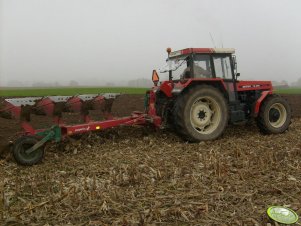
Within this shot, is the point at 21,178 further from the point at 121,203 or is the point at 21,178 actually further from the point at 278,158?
the point at 278,158

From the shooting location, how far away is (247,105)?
9.46 m

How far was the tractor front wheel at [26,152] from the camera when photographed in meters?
6.42

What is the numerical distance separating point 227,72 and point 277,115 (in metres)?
1.66

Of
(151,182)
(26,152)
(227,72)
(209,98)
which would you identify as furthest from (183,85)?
(26,152)

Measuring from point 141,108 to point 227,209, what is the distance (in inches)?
382

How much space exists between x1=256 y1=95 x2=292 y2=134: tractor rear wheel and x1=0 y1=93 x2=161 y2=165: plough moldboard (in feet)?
8.59

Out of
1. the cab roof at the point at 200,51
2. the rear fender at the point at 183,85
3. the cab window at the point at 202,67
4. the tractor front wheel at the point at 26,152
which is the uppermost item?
the cab roof at the point at 200,51

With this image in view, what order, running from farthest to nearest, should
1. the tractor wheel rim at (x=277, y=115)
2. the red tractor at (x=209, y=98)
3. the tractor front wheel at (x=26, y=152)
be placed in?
the tractor wheel rim at (x=277, y=115), the red tractor at (x=209, y=98), the tractor front wheel at (x=26, y=152)

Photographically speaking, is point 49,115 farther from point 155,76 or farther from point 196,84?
point 196,84

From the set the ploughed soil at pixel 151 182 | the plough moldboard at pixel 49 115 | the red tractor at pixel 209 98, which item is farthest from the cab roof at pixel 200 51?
the ploughed soil at pixel 151 182

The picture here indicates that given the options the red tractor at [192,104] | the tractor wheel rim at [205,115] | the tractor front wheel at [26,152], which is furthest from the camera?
the tractor wheel rim at [205,115]

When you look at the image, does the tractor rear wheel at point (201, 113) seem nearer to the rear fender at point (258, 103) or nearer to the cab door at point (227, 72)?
the cab door at point (227, 72)

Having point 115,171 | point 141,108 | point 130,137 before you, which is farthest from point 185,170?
point 141,108

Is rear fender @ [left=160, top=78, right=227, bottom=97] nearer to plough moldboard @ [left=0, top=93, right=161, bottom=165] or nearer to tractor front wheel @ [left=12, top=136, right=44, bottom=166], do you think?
plough moldboard @ [left=0, top=93, right=161, bottom=165]
